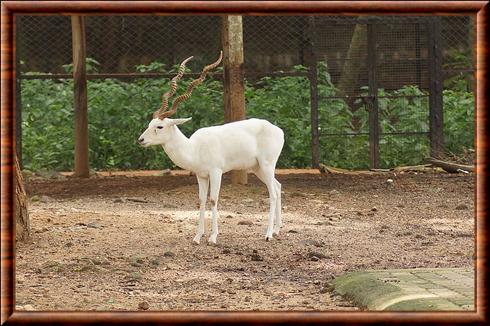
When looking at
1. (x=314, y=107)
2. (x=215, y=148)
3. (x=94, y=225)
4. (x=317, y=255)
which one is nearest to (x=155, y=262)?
(x=317, y=255)

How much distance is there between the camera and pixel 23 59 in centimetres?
1412

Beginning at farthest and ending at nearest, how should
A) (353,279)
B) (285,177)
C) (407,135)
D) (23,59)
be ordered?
(23,59)
(407,135)
(285,177)
(353,279)

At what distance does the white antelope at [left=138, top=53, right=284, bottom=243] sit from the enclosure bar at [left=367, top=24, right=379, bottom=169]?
4.19 metres

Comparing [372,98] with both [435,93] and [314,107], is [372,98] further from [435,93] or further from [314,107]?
[435,93]

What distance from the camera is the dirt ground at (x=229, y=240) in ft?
20.0

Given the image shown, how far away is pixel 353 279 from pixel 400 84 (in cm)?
755

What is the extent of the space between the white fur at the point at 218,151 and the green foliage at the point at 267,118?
171 inches

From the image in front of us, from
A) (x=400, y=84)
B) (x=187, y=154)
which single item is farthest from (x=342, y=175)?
(x=187, y=154)

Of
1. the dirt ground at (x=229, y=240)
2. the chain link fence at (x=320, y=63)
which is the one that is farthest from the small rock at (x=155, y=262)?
the chain link fence at (x=320, y=63)

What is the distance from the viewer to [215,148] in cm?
843

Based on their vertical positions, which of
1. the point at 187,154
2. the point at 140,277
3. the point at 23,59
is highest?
the point at 23,59

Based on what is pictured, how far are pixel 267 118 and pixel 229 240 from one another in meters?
5.14

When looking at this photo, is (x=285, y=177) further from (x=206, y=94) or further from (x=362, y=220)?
(x=362, y=220)

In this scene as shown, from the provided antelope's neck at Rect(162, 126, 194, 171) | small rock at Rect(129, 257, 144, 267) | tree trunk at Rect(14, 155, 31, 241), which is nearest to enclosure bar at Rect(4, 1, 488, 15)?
small rock at Rect(129, 257, 144, 267)
